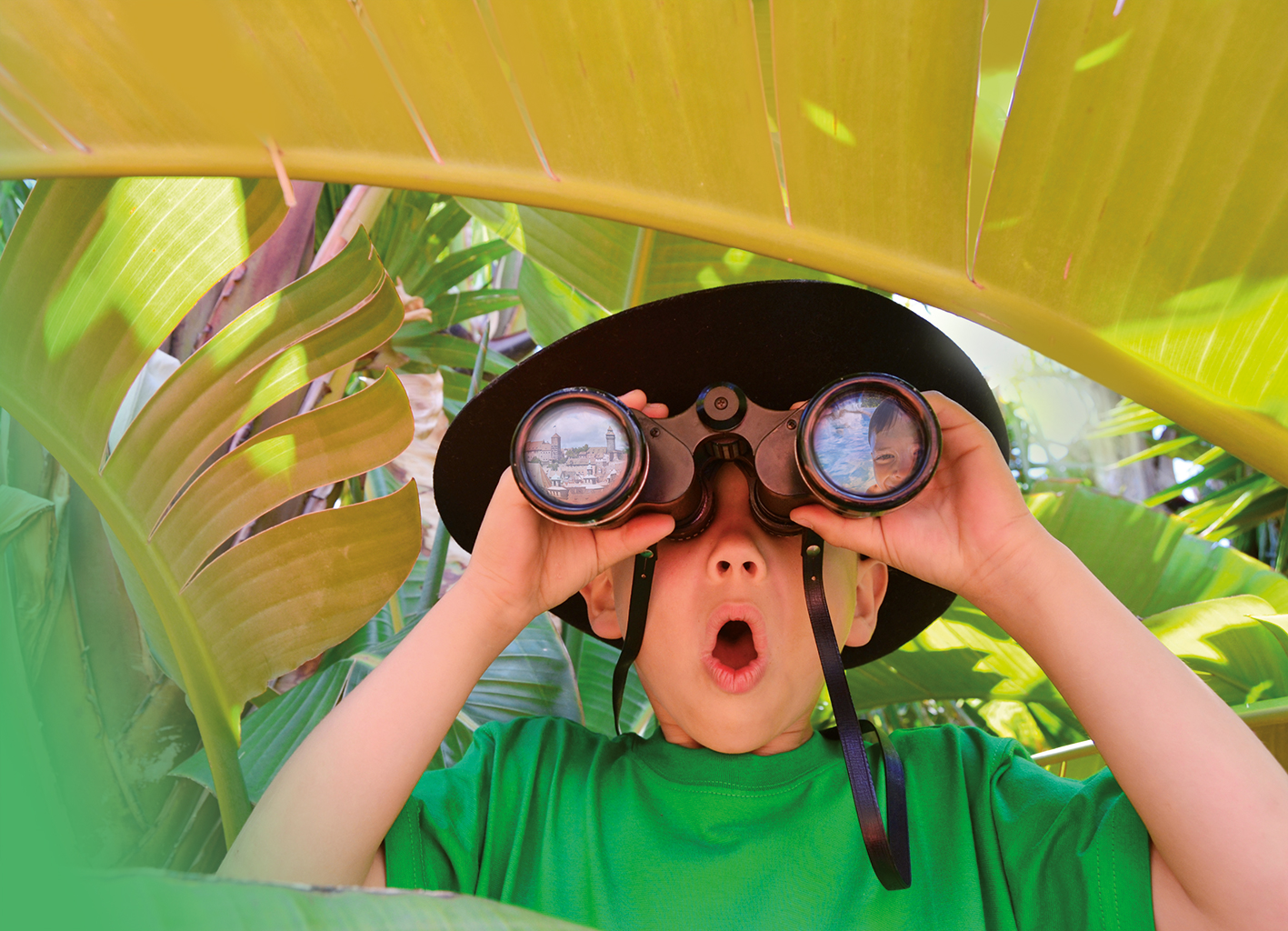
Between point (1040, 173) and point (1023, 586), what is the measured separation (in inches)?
15.2

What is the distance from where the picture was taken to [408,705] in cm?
79

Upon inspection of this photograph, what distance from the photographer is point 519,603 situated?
0.88 metres

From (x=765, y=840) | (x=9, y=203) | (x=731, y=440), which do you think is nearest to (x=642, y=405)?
(x=731, y=440)

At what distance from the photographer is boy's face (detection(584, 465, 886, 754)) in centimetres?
83

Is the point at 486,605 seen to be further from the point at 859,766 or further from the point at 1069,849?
the point at 1069,849

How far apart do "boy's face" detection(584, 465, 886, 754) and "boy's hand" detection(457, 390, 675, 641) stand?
0.06 m

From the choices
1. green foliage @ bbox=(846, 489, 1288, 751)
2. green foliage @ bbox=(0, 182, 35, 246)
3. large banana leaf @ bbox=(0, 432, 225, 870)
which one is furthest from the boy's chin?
green foliage @ bbox=(0, 182, 35, 246)

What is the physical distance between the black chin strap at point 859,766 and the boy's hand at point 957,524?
5 cm

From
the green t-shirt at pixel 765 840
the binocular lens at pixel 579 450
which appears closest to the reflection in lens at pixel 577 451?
the binocular lens at pixel 579 450

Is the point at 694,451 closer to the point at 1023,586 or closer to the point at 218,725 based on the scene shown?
the point at 1023,586

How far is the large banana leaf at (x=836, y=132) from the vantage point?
58 centimetres

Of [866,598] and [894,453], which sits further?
[866,598]

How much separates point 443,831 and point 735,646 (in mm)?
359

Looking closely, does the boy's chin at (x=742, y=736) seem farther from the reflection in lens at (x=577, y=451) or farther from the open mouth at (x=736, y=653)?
the reflection in lens at (x=577, y=451)
